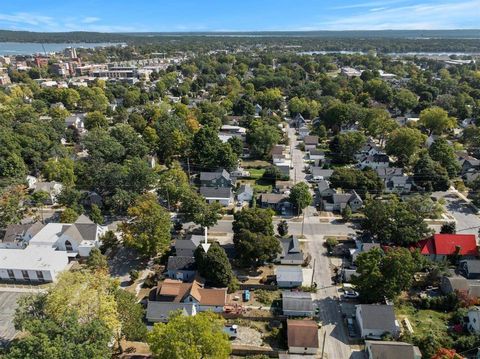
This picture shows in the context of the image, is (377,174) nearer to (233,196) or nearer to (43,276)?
(233,196)

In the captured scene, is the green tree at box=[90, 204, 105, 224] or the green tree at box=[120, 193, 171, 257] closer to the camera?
the green tree at box=[120, 193, 171, 257]

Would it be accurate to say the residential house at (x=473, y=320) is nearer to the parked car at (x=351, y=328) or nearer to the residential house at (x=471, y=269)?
the residential house at (x=471, y=269)

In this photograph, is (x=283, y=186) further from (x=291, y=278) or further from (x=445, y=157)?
(x=445, y=157)

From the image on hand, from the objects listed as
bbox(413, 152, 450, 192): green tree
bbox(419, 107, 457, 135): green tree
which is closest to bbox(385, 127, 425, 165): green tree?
bbox(413, 152, 450, 192): green tree

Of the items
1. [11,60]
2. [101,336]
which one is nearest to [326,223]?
[101,336]

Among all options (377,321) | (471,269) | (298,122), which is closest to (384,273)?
(377,321)

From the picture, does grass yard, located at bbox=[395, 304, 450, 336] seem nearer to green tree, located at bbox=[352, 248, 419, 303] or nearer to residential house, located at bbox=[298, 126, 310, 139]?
green tree, located at bbox=[352, 248, 419, 303]
